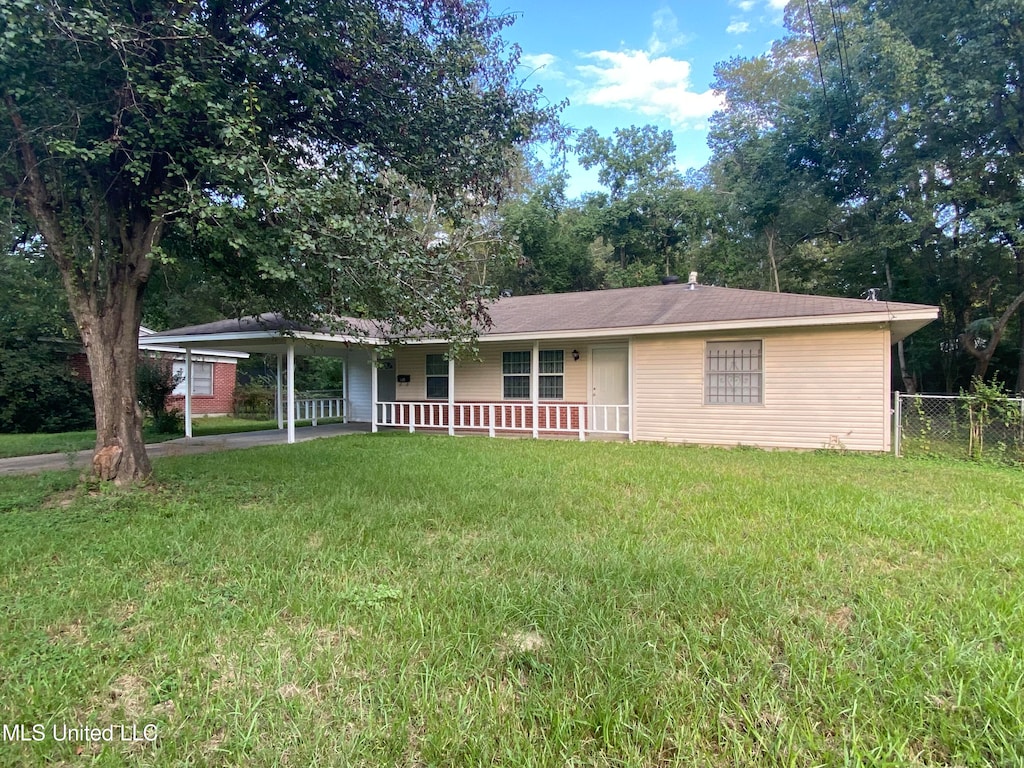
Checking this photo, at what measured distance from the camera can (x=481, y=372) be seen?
1322cm

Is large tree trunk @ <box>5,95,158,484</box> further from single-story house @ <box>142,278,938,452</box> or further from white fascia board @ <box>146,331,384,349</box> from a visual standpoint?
white fascia board @ <box>146,331,384,349</box>

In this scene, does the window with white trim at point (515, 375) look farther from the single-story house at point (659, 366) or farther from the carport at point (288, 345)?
the carport at point (288, 345)

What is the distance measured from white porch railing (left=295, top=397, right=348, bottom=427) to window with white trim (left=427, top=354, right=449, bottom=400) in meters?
3.74

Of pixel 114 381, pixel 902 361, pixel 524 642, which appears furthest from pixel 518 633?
pixel 902 361

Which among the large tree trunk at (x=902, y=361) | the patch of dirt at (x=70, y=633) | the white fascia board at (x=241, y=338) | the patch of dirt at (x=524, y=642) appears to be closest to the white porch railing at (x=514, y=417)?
the white fascia board at (x=241, y=338)

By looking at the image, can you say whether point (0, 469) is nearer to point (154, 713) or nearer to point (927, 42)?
point (154, 713)

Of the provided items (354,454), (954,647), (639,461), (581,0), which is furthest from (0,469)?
(581,0)

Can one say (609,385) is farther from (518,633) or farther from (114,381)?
(518,633)

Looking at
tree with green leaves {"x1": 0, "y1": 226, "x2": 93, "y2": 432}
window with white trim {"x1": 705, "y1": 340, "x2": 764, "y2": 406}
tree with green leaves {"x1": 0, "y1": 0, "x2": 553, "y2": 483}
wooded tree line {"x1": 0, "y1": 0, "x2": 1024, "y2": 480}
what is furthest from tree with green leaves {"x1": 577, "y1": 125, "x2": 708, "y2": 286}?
tree with green leaves {"x1": 0, "y1": 226, "x2": 93, "y2": 432}

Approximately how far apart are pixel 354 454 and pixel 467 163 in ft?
16.5

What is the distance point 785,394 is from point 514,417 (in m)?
5.46

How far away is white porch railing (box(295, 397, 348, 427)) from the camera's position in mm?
15302

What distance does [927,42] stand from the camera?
47.8 feet

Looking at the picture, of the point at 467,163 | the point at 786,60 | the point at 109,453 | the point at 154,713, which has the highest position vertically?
the point at 786,60
